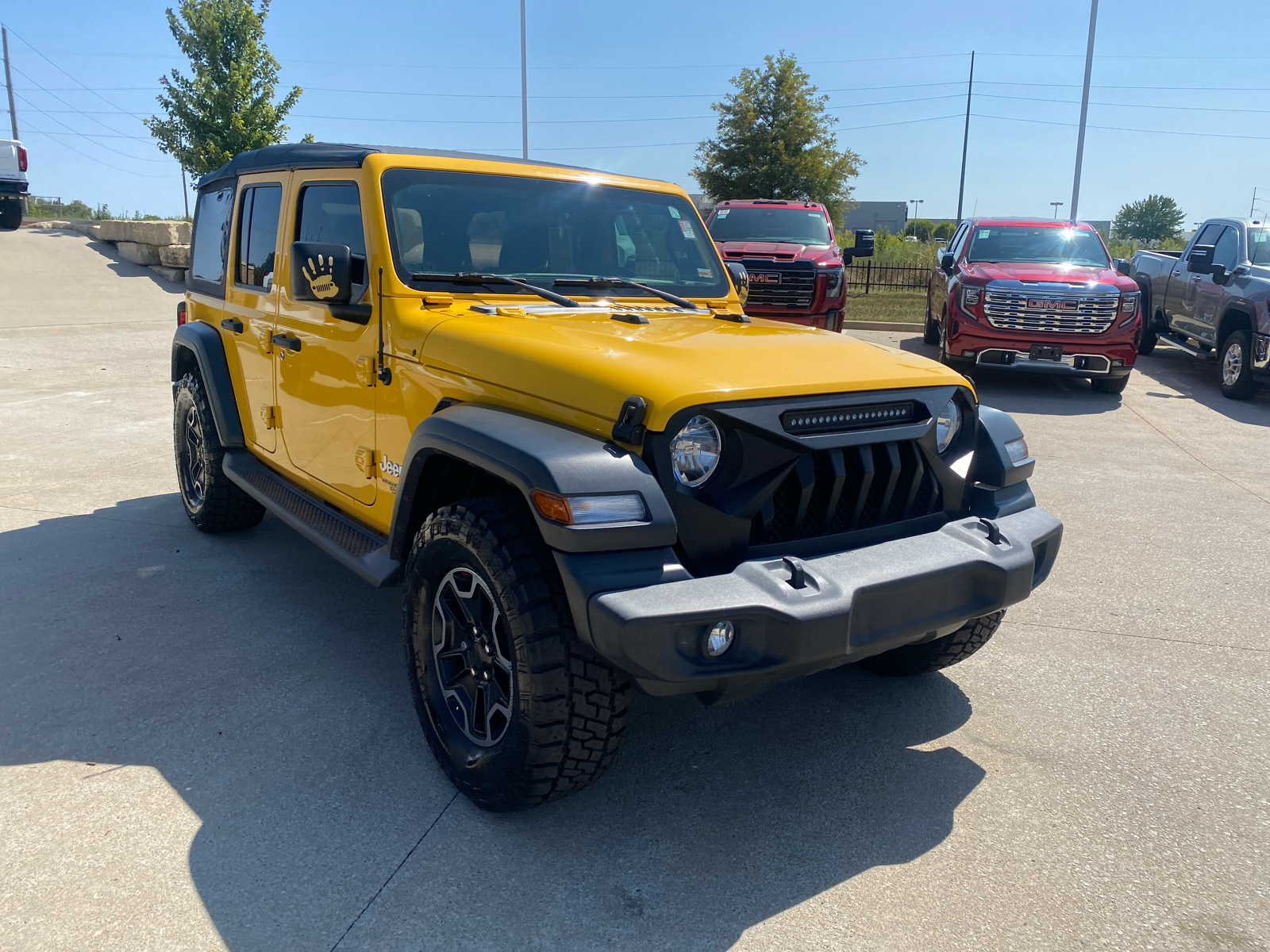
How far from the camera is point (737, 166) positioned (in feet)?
87.0

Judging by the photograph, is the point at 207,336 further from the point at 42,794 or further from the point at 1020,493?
the point at 1020,493

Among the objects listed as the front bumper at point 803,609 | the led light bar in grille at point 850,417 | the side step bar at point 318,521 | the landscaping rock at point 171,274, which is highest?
the landscaping rock at point 171,274

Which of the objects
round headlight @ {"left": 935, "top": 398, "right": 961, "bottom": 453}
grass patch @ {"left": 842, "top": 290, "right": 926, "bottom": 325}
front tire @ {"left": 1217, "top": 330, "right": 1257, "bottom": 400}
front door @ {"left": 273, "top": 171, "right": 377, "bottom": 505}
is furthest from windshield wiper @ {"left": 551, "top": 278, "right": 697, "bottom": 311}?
grass patch @ {"left": 842, "top": 290, "right": 926, "bottom": 325}

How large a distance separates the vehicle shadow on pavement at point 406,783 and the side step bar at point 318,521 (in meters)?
0.49

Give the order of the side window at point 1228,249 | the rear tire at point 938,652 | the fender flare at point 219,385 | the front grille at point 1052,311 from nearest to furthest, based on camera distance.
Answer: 1. the rear tire at point 938,652
2. the fender flare at point 219,385
3. the front grille at point 1052,311
4. the side window at point 1228,249

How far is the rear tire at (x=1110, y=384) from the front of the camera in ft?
32.9

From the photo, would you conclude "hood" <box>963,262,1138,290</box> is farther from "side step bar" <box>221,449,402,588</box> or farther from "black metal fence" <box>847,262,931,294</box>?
"black metal fence" <box>847,262,931,294</box>

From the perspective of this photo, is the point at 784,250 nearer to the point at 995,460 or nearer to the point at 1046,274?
the point at 1046,274

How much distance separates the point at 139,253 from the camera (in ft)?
55.0

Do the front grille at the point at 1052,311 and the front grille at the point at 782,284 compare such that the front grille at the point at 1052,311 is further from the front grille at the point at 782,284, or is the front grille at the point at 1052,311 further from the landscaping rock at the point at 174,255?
the landscaping rock at the point at 174,255

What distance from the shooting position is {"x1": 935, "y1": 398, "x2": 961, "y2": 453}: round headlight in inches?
121

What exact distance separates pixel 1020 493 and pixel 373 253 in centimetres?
237

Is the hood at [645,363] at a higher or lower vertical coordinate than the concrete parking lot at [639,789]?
higher

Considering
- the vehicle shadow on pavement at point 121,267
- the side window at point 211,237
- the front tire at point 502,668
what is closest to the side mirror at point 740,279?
the front tire at point 502,668
